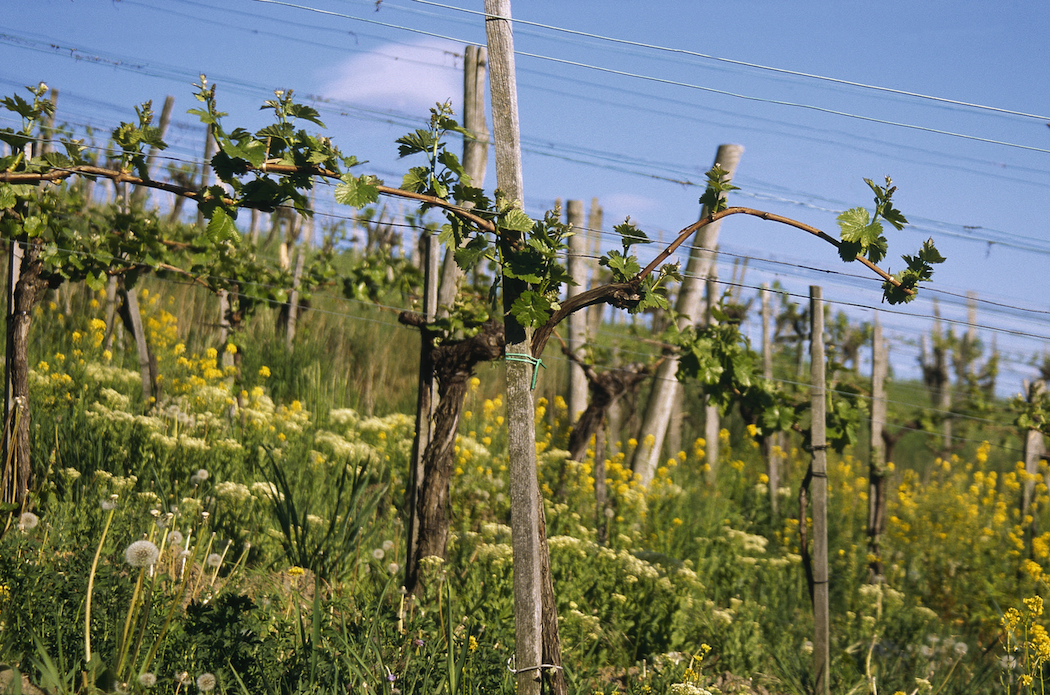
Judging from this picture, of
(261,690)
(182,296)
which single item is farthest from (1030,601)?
(182,296)

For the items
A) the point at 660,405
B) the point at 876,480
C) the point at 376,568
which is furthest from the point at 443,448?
the point at 876,480

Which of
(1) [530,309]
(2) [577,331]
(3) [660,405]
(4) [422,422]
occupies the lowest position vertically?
(4) [422,422]

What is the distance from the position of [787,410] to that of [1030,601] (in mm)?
2805

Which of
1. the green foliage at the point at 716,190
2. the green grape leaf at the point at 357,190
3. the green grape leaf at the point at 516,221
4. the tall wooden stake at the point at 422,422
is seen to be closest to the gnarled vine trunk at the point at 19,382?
the tall wooden stake at the point at 422,422

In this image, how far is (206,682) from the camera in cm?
270

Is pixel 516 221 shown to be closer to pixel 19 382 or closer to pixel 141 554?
pixel 141 554

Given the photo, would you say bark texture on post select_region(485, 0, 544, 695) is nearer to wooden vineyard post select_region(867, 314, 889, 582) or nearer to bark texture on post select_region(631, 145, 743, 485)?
bark texture on post select_region(631, 145, 743, 485)

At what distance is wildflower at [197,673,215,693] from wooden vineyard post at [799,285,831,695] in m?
3.21

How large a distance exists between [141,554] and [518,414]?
1.40 m

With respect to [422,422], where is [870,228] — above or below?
above

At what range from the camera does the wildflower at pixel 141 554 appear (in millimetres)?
2695

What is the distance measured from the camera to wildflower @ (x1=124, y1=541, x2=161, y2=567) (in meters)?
2.70

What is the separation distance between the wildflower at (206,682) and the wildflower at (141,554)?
0.42 meters

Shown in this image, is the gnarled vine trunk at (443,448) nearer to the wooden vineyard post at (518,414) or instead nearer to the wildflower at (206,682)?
the wooden vineyard post at (518,414)
